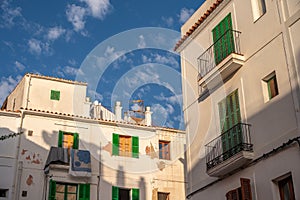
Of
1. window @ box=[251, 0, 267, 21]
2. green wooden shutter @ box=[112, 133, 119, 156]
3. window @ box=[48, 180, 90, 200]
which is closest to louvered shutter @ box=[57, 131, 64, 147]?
window @ box=[48, 180, 90, 200]

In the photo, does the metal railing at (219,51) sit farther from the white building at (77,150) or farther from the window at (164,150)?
the window at (164,150)

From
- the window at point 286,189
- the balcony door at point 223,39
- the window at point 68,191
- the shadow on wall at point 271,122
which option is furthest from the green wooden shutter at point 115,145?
the window at point 286,189

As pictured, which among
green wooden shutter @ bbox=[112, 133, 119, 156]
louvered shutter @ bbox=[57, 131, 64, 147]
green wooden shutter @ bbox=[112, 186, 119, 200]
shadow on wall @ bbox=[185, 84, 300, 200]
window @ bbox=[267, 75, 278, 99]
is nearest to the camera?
shadow on wall @ bbox=[185, 84, 300, 200]

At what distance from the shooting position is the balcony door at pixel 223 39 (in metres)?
16.8

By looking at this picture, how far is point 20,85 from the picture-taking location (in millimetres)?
30328

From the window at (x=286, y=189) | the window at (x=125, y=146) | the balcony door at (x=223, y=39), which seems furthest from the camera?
the window at (x=125, y=146)

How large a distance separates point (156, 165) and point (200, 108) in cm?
1145

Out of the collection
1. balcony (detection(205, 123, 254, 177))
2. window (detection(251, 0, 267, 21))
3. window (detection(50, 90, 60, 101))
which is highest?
window (detection(50, 90, 60, 101))

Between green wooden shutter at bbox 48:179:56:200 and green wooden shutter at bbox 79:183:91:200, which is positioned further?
green wooden shutter at bbox 79:183:91:200

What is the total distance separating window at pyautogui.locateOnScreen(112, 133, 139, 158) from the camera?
28.5 m

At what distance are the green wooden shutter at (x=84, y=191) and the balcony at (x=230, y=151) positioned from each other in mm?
11464

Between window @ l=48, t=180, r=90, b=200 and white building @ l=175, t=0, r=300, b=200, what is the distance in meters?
9.79

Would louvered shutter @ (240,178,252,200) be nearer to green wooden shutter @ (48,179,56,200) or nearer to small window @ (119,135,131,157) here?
green wooden shutter @ (48,179,56,200)

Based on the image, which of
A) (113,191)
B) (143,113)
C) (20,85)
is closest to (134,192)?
(113,191)
